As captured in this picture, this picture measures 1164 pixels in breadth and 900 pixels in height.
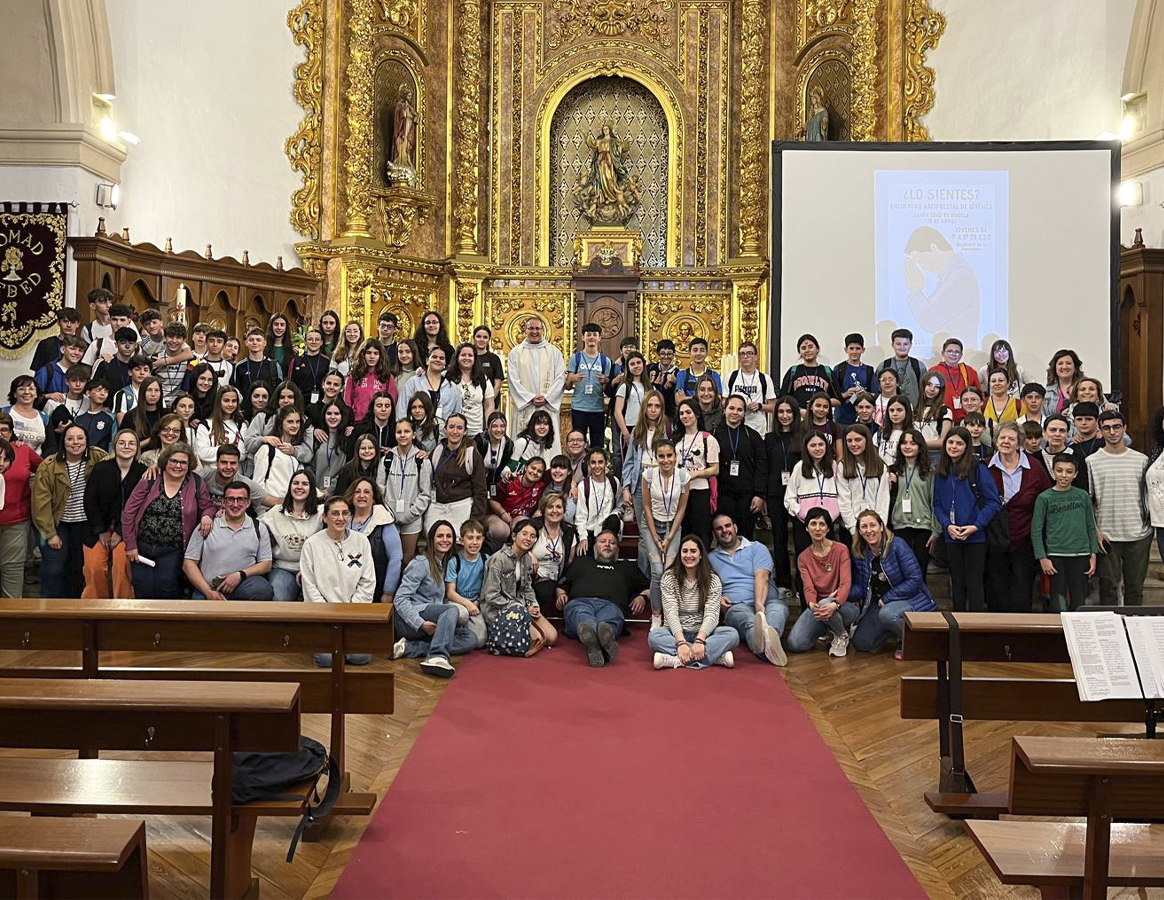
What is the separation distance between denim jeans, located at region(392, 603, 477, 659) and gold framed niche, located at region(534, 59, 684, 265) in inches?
366

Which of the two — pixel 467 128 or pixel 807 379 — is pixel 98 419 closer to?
pixel 807 379

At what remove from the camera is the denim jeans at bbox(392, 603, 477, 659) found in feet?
21.0

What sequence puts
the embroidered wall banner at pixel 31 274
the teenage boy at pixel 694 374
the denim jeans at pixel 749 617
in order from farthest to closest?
the embroidered wall banner at pixel 31 274
the teenage boy at pixel 694 374
the denim jeans at pixel 749 617

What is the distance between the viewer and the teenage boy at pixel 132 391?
7.68 metres

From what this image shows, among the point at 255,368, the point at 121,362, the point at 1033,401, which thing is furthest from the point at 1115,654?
the point at 121,362

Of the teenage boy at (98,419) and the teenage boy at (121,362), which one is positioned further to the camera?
the teenage boy at (121,362)

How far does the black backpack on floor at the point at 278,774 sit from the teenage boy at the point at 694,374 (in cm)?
510

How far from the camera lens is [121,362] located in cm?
808

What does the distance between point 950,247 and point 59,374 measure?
754cm

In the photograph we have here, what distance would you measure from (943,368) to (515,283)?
741cm

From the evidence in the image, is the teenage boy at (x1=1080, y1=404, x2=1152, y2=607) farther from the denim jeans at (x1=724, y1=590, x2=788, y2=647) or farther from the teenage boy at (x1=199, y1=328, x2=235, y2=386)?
the teenage boy at (x1=199, y1=328, x2=235, y2=386)

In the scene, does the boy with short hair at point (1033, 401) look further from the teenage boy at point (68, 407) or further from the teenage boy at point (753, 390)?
the teenage boy at point (68, 407)

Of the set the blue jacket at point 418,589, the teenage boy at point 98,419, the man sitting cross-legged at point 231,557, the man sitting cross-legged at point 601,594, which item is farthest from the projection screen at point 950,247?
the teenage boy at point 98,419

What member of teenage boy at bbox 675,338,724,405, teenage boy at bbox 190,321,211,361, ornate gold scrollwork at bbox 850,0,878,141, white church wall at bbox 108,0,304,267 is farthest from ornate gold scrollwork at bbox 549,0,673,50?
teenage boy at bbox 190,321,211,361
